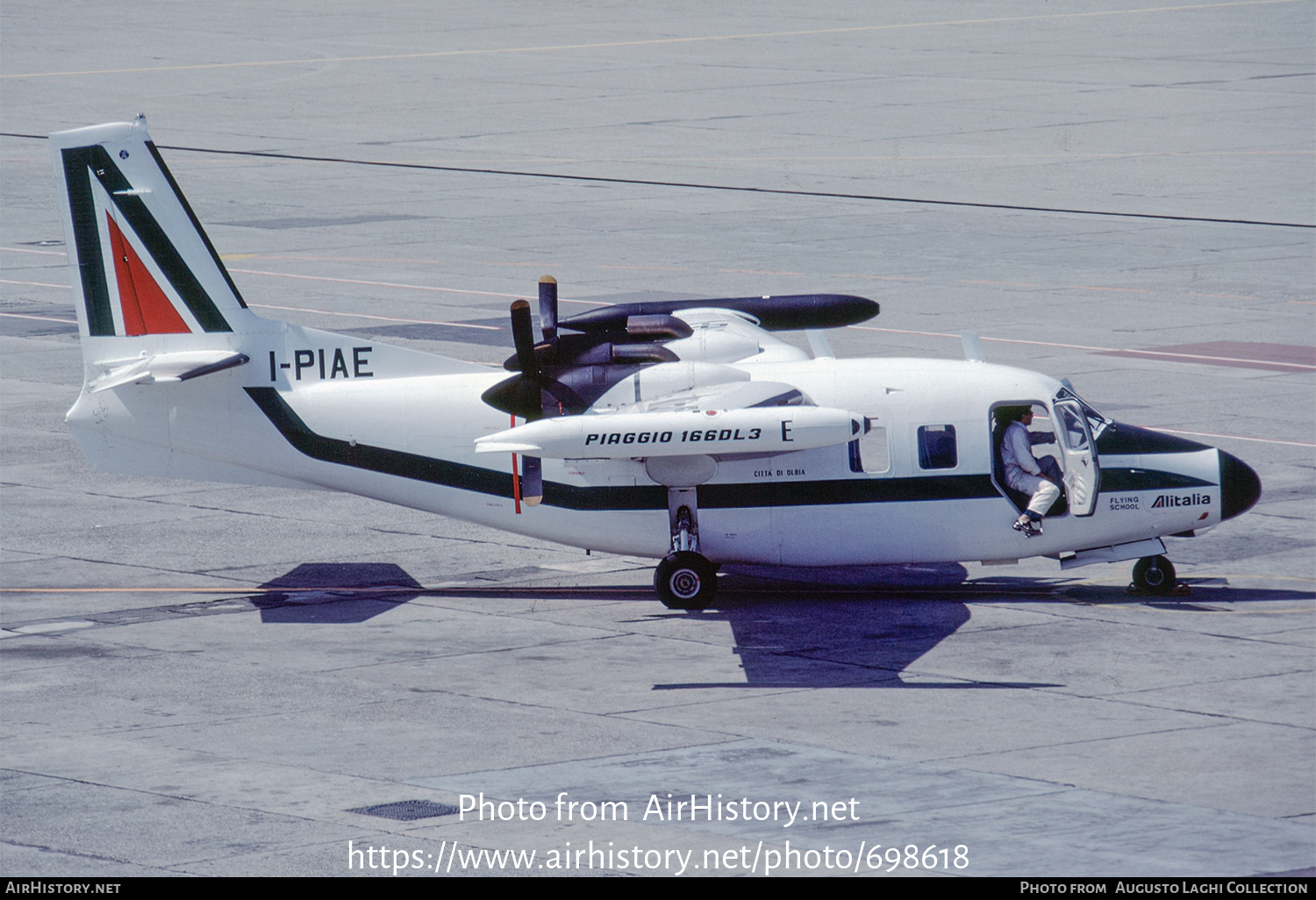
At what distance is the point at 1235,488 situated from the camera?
1029 inches

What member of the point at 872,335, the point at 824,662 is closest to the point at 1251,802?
the point at 824,662

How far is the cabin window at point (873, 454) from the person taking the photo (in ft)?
85.4

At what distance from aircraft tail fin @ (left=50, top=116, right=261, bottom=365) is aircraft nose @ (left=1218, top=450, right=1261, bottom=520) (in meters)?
12.8

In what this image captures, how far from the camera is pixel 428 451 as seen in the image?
26922 mm

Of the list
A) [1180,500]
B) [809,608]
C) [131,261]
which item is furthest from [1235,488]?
[131,261]

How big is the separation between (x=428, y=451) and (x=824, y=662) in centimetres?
651

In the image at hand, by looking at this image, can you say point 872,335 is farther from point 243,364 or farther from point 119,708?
point 119,708

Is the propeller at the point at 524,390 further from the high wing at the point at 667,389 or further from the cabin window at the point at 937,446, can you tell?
the cabin window at the point at 937,446

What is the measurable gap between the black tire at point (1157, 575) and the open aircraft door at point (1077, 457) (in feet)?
3.54

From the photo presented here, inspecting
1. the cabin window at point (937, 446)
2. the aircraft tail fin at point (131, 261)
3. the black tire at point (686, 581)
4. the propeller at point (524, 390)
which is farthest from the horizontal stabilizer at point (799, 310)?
the aircraft tail fin at point (131, 261)

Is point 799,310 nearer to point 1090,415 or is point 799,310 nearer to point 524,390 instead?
point 1090,415

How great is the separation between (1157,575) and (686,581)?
19.8 ft

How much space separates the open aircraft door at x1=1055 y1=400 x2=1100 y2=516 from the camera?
85.0 feet

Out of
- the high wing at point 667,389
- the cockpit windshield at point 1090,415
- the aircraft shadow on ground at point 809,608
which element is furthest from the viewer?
the cockpit windshield at point 1090,415
